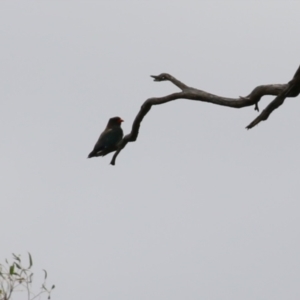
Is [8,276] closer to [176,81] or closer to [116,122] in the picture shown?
[176,81]

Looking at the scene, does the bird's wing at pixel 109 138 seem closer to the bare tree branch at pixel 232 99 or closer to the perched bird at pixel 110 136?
the perched bird at pixel 110 136

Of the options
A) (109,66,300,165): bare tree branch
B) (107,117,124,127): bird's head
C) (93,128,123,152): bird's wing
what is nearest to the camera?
(109,66,300,165): bare tree branch

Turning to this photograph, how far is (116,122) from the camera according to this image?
61.9 ft

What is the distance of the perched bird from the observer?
1633cm

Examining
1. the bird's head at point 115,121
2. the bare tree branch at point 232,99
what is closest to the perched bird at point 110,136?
the bird's head at point 115,121

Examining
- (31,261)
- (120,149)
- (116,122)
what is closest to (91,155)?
(116,122)

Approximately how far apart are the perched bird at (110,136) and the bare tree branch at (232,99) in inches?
222

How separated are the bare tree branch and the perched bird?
5630mm

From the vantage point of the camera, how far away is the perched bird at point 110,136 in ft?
53.6

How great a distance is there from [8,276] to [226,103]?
3041 millimetres

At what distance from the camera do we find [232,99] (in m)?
9.20

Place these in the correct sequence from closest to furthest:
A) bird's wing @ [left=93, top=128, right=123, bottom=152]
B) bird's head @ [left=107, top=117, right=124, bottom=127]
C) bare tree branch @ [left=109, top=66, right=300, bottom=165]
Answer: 1. bare tree branch @ [left=109, top=66, right=300, bottom=165]
2. bird's wing @ [left=93, top=128, right=123, bottom=152]
3. bird's head @ [left=107, top=117, right=124, bottom=127]

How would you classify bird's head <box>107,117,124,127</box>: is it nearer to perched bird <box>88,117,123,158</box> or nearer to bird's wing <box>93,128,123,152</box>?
perched bird <box>88,117,123,158</box>

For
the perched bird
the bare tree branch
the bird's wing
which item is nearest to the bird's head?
the perched bird
